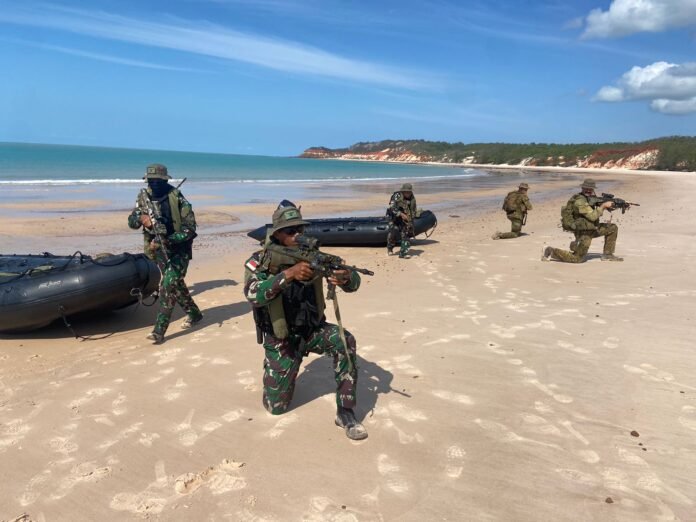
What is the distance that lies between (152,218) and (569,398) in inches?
188

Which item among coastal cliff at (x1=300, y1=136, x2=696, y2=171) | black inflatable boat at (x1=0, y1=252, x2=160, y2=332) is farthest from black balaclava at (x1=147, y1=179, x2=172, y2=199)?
coastal cliff at (x1=300, y1=136, x2=696, y2=171)

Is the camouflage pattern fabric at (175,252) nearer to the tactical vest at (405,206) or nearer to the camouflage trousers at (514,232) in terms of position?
the tactical vest at (405,206)

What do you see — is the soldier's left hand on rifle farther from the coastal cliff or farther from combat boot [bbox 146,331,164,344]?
the coastal cliff

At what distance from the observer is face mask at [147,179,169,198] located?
19.4 feet

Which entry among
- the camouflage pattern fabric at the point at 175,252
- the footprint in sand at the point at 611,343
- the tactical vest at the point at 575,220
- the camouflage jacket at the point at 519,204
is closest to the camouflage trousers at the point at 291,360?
the camouflage pattern fabric at the point at 175,252

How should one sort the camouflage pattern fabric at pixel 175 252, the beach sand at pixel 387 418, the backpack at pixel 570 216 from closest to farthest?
the beach sand at pixel 387 418, the camouflage pattern fabric at pixel 175 252, the backpack at pixel 570 216

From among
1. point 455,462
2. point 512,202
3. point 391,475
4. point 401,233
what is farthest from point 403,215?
point 391,475

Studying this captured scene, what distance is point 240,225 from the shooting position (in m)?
15.4

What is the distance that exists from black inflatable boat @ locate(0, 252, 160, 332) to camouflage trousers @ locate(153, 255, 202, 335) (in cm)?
47

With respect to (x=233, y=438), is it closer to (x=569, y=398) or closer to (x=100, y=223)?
(x=569, y=398)

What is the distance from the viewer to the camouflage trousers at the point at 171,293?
5.52 metres

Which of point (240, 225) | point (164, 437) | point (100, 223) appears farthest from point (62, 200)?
point (164, 437)

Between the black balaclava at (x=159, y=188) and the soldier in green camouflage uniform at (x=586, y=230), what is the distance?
694 cm

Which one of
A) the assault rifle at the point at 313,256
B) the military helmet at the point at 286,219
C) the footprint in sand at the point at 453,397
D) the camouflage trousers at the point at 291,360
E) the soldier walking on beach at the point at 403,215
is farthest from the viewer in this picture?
the soldier walking on beach at the point at 403,215
